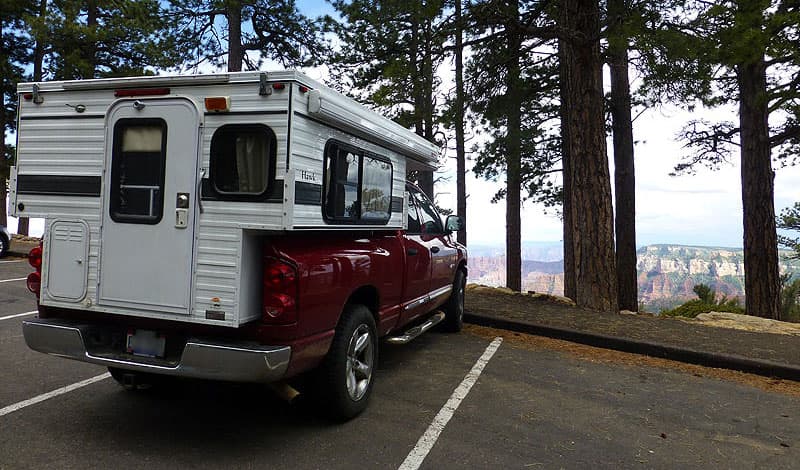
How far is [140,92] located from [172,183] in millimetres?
681

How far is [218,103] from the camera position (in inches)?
133

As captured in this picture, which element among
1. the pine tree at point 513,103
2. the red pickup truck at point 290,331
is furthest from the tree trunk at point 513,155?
the red pickup truck at point 290,331

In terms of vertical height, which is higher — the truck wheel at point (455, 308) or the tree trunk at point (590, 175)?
the tree trunk at point (590, 175)

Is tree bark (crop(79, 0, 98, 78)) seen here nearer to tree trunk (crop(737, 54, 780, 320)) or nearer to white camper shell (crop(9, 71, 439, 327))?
white camper shell (crop(9, 71, 439, 327))

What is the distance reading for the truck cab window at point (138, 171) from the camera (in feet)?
11.4

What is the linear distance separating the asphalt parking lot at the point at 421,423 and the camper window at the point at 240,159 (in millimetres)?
1748

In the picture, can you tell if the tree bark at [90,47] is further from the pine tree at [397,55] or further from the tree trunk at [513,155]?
the tree trunk at [513,155]

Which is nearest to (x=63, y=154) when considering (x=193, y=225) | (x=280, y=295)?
(x=193, y=225)

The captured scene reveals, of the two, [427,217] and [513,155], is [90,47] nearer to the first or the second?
[513,155]

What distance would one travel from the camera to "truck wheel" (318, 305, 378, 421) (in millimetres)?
3832

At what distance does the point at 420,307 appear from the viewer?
5727 millimetres

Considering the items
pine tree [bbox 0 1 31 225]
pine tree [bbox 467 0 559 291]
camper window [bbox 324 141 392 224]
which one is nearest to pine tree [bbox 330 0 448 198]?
pine tree [bbox 467 0 559 291]

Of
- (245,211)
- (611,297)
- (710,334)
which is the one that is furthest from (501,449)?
(611,297)

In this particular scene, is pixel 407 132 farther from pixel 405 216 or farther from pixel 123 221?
pixel 123 221
